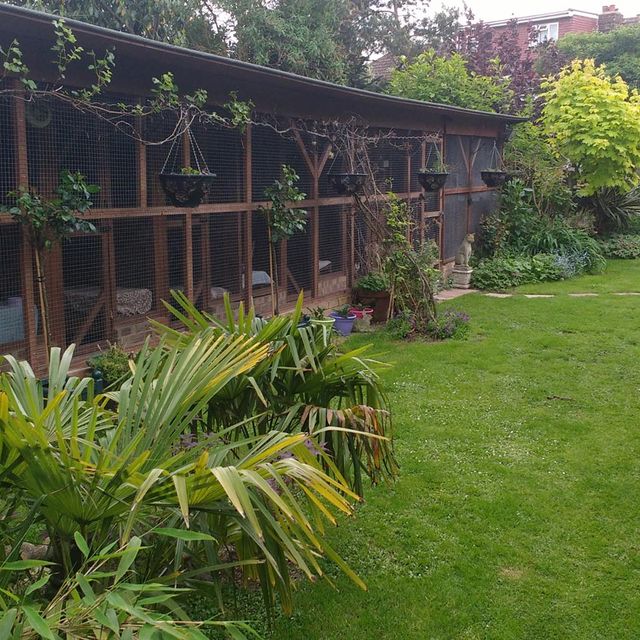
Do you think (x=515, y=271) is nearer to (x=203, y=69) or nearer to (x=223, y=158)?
(x=223, y=158)

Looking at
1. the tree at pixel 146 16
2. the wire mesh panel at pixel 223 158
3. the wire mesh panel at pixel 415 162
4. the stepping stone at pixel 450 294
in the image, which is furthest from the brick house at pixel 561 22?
the wire mesh panel at pixel 223 158

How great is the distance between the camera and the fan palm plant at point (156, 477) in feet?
7.23

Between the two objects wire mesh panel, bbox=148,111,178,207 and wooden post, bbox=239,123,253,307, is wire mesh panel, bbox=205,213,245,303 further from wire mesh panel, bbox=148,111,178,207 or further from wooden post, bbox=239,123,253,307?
wire mesh panel, bbox=148,111,178,207

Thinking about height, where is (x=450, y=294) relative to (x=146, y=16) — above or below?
below

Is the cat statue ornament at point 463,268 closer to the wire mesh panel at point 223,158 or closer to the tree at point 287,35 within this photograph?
the tree at point 287,35

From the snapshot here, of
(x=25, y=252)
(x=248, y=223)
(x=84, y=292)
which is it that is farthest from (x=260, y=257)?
(x=25, y=252)

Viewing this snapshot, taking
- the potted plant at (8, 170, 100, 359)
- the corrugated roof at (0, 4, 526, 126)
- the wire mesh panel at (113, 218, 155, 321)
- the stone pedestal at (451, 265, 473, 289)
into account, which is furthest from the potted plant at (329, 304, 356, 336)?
the potted plant at (8, 170, 100, 359)

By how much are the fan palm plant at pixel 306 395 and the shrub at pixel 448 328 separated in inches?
204

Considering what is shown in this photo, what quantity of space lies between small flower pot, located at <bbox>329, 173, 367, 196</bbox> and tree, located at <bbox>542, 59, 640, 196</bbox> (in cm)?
674

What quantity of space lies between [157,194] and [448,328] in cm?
384

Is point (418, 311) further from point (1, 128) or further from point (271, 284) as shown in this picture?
point (1, 128)

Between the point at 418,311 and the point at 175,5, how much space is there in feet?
22.7

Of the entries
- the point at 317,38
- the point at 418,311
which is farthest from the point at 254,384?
the point at 317,38

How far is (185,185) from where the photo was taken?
6.71 metres
